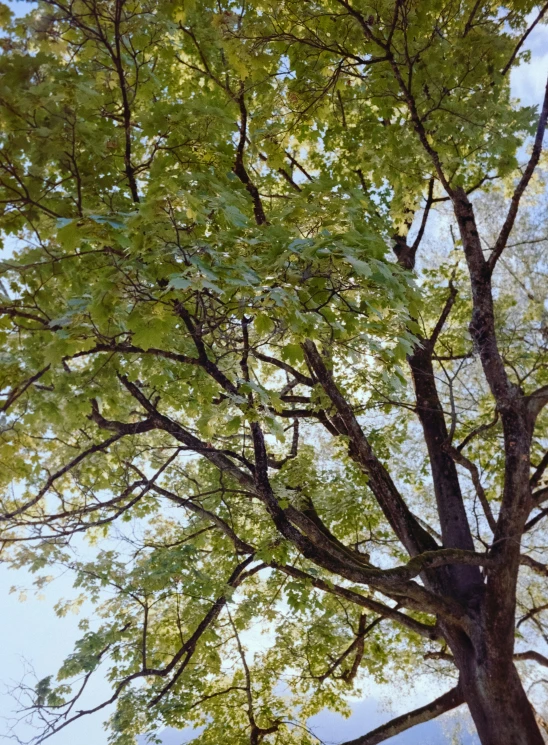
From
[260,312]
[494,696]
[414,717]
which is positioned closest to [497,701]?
[494,696]

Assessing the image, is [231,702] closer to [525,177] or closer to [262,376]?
[262,376]

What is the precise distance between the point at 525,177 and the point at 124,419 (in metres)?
5.29

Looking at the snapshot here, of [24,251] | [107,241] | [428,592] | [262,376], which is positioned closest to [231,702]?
[428,592]

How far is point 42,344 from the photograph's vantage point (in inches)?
159

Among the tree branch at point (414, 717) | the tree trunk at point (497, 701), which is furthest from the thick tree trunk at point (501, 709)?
the tree branch at point (414, 717)

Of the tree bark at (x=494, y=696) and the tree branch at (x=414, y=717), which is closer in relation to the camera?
the tree bark at (x=494, y=696)

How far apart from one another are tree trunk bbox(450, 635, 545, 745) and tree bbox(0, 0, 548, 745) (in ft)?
0.06

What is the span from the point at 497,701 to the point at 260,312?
462 centimetres

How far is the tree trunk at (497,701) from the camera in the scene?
14.9 feet

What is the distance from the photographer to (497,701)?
4.69 m

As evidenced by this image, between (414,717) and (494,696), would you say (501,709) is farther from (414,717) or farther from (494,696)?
(414,717)

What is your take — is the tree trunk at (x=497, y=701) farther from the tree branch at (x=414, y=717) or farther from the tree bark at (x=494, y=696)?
the tree branch at (x=414, y=717)

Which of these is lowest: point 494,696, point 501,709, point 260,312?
point 501,709

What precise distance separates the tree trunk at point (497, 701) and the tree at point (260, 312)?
0.06 ft
